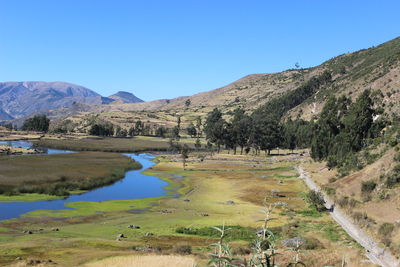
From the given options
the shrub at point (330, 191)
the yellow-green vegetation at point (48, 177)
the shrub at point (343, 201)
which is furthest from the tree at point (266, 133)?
the shrub at point (343, 201)

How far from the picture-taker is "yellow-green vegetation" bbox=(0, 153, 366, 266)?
35688mm

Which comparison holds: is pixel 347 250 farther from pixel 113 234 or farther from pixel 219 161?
pixel 219 161

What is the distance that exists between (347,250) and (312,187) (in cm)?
4740

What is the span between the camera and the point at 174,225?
170 ft

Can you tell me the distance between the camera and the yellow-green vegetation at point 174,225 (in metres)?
35.7

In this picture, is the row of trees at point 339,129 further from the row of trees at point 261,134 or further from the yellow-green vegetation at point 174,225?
the yellow-green vegetation at point 174,225

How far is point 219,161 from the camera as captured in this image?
150 meters

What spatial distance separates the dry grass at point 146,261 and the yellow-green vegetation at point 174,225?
150 cm

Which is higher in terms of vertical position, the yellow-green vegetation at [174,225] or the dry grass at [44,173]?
the dry grass at [44,173]

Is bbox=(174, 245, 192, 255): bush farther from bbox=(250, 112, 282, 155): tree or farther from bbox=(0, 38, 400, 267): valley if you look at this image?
bbox=(250, 112, 282, 155): tree

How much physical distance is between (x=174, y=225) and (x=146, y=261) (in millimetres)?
22282

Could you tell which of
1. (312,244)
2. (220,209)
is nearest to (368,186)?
(312,244)

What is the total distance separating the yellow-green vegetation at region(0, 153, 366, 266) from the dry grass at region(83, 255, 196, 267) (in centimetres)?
150

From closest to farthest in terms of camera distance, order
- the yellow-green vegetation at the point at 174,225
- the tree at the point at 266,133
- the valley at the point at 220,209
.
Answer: the valley at the point at 220,209 < the yellow-green vegetation at the point at 174,225 < the tree at the point at 266,133
